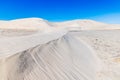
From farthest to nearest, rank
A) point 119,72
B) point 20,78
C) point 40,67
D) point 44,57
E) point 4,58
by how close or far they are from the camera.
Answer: point 119,72 → point 44,57 → point 40,67 → point 4,58 → point 20,78

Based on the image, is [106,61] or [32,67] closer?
[32,67]

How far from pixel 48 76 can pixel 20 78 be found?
0.95m

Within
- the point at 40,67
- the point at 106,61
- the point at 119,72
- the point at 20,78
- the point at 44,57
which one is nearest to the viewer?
the point at 20,78

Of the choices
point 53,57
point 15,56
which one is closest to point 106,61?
point 53,57

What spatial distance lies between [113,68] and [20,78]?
4841mm

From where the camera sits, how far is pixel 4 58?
570 cm

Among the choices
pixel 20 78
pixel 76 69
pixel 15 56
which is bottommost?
pixel 76 69

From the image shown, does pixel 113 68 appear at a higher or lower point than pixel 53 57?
lower

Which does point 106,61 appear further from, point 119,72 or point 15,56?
point 15,56

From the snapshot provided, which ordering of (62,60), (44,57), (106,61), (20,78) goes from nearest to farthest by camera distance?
1. (20,78)
2. (44,57)
3. (62,60)
4. (106,61)

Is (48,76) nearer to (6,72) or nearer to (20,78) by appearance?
(20,78)

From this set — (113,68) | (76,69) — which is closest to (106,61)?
(113,68)

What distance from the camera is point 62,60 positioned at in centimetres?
744

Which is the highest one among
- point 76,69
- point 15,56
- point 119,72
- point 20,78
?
point 15,56
